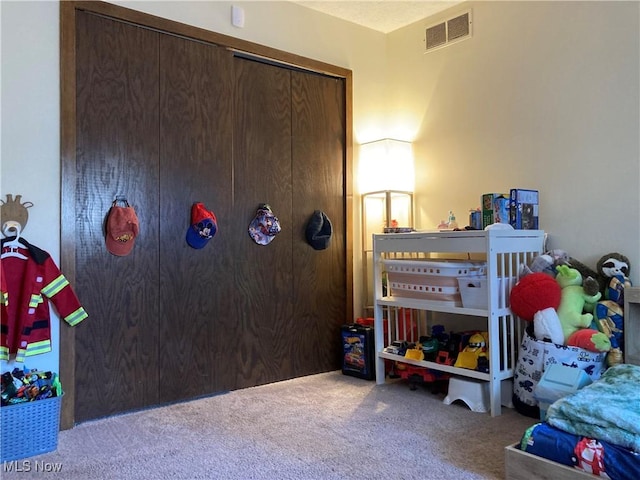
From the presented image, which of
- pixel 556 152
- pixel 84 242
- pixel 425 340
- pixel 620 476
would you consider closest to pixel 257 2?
pixel 84 242

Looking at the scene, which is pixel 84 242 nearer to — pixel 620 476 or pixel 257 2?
pixel 257 2

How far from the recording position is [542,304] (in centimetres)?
248

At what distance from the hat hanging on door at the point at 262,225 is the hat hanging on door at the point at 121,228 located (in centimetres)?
70

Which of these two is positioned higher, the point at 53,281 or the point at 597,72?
the point at 597,72

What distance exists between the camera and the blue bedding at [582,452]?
1595 mm

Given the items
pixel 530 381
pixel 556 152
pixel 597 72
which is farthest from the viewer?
pixel 556 152

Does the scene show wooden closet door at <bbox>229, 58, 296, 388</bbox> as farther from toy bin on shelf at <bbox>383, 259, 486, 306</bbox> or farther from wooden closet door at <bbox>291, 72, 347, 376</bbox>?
toy bin on shelf at <bbox>383, 259, 486, 306</bbox>

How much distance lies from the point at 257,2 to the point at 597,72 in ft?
6.32

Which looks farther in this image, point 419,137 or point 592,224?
point 419,137

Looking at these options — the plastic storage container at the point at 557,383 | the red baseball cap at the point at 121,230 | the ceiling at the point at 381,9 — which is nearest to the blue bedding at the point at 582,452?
the plastic storage container at the point at 557,383

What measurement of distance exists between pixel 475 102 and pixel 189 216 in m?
1.86

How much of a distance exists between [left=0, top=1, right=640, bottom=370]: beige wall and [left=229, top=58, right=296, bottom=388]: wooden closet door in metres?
0.33

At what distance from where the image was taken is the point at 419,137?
11.8ft

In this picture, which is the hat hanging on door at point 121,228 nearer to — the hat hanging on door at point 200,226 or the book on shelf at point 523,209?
the hat hanging on door at point 200,226
